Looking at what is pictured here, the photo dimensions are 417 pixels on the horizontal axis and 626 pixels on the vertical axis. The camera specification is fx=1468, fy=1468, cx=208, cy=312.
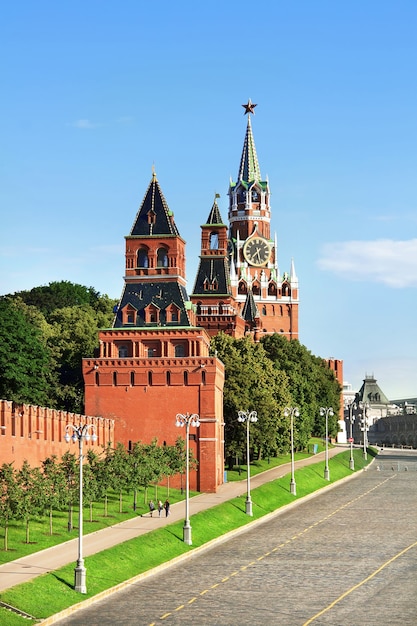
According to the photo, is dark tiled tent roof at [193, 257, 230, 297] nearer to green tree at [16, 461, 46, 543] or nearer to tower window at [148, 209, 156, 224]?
tower window at [148, 209, 156, 224]

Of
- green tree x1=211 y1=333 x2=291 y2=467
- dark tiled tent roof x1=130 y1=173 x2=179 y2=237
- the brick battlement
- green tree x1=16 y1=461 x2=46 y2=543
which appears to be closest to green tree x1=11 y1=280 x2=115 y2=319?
green tree x1=211 y1=333 x2=291 y2=467

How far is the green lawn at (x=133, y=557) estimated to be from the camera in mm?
59531

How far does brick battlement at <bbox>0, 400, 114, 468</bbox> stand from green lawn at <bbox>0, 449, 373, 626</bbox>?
9.89 meters

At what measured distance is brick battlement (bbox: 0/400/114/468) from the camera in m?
83.6

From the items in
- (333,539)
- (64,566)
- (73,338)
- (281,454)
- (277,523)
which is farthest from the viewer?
(281,454)

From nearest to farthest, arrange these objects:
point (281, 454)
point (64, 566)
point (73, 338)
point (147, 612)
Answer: point (147, 612), point (64, 566), point (73, 338), point (281, 454)

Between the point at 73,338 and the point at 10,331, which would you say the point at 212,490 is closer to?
the point at 10,331

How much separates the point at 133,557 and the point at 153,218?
43.1 metres

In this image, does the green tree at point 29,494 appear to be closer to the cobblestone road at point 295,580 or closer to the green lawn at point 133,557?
the green lawn at point 133,557

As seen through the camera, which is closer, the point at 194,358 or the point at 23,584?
the point at 23,584

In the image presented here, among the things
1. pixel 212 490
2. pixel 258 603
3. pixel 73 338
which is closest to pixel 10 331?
pixel 212 490

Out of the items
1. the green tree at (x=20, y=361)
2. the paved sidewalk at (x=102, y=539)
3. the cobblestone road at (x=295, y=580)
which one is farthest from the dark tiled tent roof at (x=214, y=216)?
the cobblestone road at (x=295, y=580)

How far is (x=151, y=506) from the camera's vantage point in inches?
3511

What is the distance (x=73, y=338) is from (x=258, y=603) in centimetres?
6925
